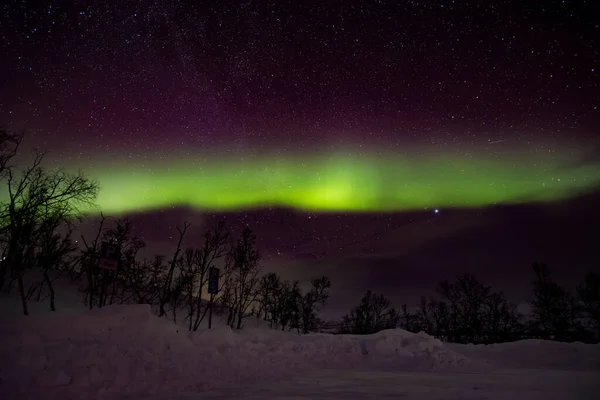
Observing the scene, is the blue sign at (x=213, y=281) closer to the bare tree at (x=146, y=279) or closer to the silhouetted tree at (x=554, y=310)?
the bare tree at (x=146, y=279)

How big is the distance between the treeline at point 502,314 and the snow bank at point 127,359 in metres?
38.3

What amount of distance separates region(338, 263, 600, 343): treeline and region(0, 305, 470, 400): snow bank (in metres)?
38.3

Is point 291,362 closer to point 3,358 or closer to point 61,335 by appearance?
point 61,335

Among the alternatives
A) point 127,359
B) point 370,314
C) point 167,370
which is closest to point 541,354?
point 167,370

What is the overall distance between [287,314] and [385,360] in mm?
45524

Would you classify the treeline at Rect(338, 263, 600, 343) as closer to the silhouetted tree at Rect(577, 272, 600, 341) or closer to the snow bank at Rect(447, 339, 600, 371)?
the silhouetted tree at Rect(577, 272, 600, 341)

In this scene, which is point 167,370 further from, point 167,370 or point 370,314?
point 370,314

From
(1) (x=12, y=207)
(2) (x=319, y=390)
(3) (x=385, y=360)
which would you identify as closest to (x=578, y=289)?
(3) (x=385, y=360)

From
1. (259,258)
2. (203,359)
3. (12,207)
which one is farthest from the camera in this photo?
(259,258)

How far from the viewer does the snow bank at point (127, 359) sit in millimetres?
6750

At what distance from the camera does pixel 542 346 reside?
25156 mm

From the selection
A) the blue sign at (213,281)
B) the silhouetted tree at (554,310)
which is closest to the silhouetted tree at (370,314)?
the silhouetted tree at (554,310)

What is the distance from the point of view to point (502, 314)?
54.7 m

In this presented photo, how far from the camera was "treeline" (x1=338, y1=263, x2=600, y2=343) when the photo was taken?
43.9m
